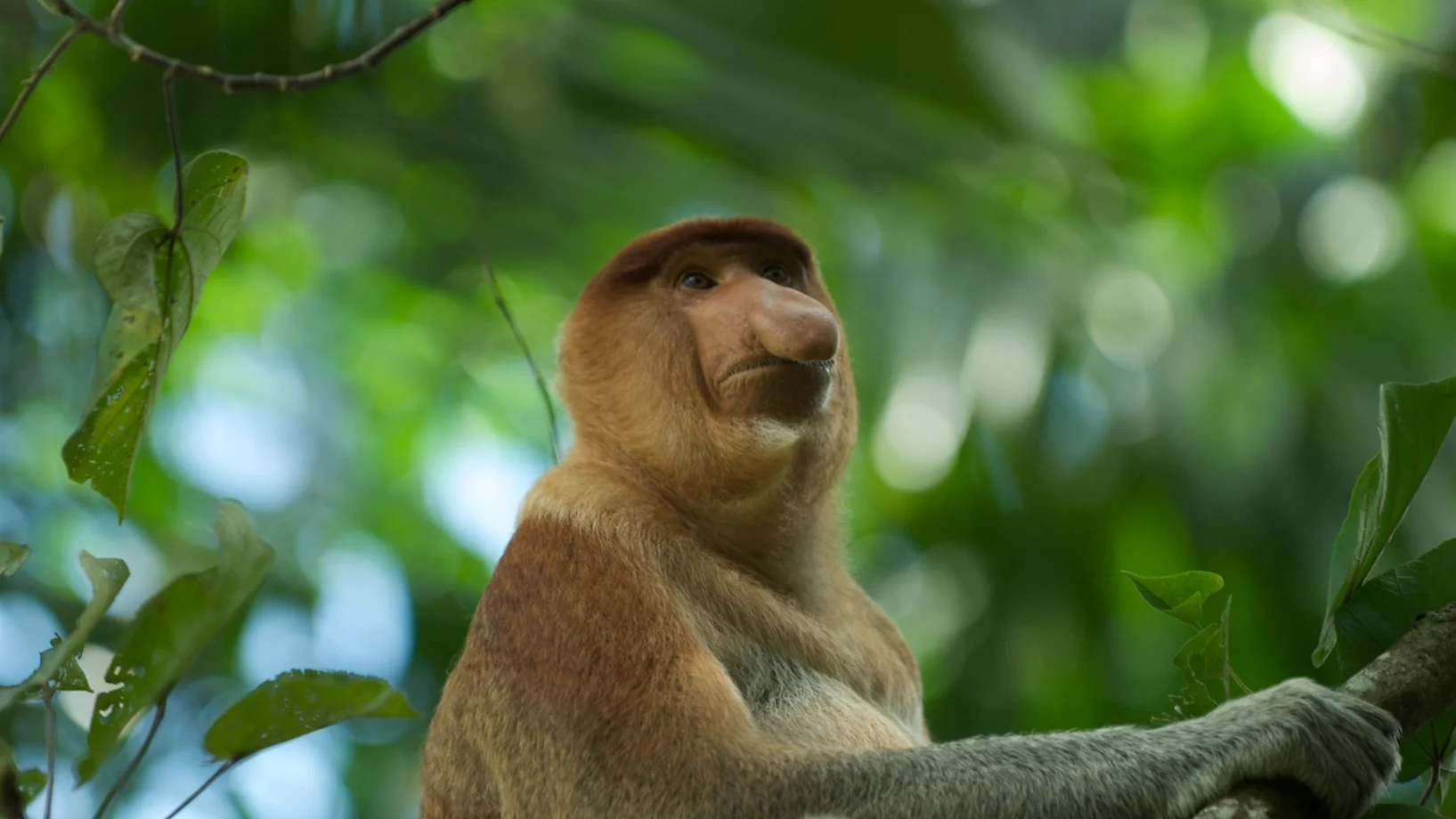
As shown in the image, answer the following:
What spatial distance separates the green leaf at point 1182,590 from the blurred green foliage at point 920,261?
3533 mm

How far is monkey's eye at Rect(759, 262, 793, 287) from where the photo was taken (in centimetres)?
386

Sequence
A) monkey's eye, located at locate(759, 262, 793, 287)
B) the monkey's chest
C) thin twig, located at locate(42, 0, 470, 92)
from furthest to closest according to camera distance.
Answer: monkey's eye, located at locate(759, 262, 793, 287)
the monkey's chest
thin twig, located at locate(42, 0, 470, 92)

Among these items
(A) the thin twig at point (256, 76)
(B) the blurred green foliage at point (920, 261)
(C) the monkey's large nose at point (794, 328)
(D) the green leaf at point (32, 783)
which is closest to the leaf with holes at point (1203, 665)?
(C) the monkey's large nose at point (794, 328)

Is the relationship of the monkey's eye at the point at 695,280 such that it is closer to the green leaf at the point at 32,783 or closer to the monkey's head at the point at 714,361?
the monkey's head at the point at 714,361

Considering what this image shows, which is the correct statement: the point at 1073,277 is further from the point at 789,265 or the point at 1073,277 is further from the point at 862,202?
the point at 789,265

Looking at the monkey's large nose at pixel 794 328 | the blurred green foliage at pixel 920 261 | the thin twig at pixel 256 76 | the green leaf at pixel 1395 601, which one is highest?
the thin twig at pixel 256 76

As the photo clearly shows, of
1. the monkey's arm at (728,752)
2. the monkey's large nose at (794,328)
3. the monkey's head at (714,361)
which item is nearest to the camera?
the monkey's arm at (728,752)

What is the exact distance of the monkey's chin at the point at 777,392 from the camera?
3373 millimetres

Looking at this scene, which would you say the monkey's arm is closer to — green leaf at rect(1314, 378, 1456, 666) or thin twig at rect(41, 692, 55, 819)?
green leaf at rect(1314, 378, 1456, 666)

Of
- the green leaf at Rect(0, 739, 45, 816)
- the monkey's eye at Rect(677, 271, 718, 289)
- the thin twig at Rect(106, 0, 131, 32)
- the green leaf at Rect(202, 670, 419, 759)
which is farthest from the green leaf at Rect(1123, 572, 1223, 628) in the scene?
the thin twig at Rect(106, 0, 131, 32)

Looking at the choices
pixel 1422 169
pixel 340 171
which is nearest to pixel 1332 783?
pixel 340 171

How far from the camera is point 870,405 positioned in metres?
6.78

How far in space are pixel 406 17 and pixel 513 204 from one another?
1.38m

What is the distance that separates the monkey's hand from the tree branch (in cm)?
5
